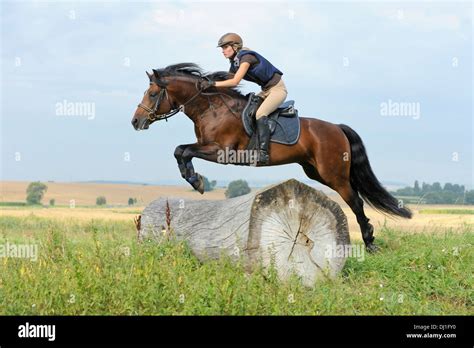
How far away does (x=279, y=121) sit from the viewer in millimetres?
8852

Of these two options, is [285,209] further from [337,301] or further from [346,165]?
[346,165]

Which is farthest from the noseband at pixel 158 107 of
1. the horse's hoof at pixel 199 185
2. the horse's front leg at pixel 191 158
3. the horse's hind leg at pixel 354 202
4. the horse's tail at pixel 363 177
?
the horse's tail at pixel 363 177

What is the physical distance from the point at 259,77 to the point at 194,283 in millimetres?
3438

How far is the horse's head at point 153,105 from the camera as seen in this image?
856cm

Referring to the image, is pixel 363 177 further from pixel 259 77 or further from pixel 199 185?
pixel 199 185

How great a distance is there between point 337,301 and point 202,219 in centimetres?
227

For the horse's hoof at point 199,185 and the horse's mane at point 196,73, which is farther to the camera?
the horse's mane at point 196,73

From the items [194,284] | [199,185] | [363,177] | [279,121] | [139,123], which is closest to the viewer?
[194,284]

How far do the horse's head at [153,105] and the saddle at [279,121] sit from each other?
1.14 m

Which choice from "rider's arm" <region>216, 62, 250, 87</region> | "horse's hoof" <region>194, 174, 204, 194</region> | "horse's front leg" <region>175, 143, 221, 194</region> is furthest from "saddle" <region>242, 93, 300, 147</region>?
"horse's hoof" <region>194, 174, 204, 194</region>

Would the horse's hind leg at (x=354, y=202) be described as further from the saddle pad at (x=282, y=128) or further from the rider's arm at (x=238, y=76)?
the rider's arm at (x=238, y=76)

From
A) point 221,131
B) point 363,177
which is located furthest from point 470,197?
point 221,131
